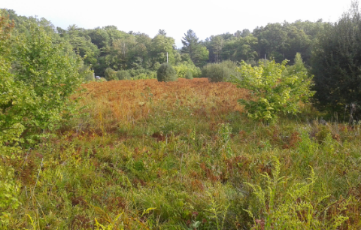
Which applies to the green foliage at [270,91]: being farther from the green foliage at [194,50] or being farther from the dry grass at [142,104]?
the green foliage at [194,50]

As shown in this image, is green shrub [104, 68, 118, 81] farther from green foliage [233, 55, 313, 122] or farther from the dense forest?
green foliage [233, 55, 313, 122]

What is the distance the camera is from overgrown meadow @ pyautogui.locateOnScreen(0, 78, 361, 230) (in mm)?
2271

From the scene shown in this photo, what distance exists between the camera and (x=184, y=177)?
11.0 feet

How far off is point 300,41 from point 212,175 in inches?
1654

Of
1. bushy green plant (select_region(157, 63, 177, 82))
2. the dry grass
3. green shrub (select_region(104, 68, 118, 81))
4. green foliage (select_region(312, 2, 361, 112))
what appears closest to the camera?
green foliage (select_region(312, 2, 361, 112))

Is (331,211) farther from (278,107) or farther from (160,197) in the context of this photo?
(278,107)

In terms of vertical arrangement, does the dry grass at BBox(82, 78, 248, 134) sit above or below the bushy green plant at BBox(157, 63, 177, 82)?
below

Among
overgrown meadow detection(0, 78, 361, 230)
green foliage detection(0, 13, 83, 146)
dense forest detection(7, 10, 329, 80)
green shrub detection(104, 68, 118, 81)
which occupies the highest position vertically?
dense forest detection(7, 10, 329, 80)

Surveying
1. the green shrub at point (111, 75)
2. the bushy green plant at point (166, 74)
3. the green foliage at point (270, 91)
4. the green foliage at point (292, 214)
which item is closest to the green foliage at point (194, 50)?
the green shrub at point (111, 75)

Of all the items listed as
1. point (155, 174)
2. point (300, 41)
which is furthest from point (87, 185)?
point (300, 41)

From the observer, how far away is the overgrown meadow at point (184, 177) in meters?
2.27

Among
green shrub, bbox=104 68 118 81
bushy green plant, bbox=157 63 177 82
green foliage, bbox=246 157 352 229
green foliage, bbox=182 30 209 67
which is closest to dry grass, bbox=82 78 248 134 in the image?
→ green foliage, bbox=246 157 352 229

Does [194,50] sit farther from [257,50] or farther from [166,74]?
[166,74]

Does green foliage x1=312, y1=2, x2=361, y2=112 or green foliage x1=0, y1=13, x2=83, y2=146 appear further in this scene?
green foliage x1=312, y1=2, x2=361, y2=112
